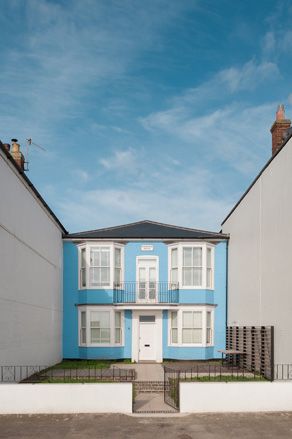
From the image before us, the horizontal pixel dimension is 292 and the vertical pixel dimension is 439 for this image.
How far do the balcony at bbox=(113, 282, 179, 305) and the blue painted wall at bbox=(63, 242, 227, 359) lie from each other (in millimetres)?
303

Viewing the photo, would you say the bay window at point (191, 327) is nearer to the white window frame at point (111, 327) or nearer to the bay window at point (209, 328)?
the bay window at point (209, 328)

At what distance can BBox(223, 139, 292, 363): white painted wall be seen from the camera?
549 inches

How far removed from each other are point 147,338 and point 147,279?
113 inches

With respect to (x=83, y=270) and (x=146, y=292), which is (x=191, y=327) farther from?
(x=83, y=270)

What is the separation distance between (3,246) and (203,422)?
7442 mm

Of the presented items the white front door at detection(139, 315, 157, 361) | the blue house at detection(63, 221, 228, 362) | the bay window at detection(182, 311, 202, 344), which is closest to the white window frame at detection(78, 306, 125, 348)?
the blue house at detection(63, 221, 228, 362)

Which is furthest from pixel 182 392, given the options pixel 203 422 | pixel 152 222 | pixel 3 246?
pixel 152 222

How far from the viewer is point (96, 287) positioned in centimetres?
2305

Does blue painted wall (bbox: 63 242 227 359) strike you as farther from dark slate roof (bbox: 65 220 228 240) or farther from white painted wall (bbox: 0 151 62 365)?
white painted wall (bbox: 0 151 62 365)

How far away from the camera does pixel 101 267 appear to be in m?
23.2

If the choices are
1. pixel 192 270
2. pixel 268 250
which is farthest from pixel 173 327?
pixel 268 250

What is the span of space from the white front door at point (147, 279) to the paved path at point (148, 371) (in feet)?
10.5

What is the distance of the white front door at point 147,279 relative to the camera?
2316cm

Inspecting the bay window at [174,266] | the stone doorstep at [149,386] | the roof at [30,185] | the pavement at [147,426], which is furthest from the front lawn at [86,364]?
the pavement at [147,426]
